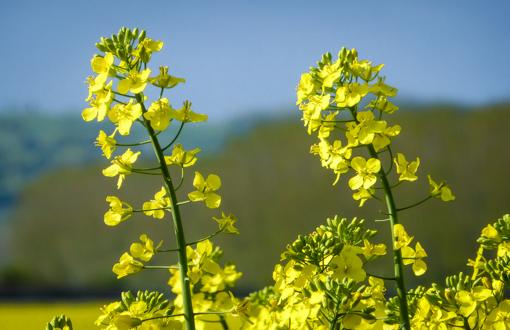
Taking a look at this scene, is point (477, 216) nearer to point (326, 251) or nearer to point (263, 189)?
point (263, 189)

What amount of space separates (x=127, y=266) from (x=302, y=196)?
11.5 m

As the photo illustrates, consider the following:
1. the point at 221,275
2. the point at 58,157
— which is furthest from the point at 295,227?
the point at 58,157

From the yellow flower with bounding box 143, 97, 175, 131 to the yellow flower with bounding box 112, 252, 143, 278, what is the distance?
0.33 m

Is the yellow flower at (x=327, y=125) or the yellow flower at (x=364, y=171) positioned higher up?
the yellow flower at (x=327, y=125)

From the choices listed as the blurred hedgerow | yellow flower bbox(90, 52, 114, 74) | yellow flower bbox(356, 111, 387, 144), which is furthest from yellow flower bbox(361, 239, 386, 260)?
yellow flower bbox(90, 52, 114, 74)

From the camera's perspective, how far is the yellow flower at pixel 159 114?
4.60 ft

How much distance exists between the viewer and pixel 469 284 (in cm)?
159

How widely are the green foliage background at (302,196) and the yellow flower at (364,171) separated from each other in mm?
9753

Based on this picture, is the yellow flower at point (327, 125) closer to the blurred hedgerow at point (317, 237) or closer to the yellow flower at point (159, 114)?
the blurred hedgerow at point (317, 237)

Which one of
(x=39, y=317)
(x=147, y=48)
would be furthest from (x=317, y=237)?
(x=39, y=317)

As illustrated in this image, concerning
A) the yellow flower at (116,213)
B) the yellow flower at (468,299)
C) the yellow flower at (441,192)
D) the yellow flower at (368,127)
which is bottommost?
the yellow flower at (468,299)

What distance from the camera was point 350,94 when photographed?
1.53m

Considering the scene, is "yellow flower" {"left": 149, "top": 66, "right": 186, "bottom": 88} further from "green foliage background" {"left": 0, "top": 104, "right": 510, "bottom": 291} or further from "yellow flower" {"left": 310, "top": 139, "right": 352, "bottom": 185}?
"green foliage background" {"left": 0, "top": 104, "right": 510, "bottom": 291}

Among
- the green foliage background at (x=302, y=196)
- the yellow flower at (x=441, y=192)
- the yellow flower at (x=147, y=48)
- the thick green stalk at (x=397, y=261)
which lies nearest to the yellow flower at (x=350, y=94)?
the thick green stalk at (x=397, y=261)
